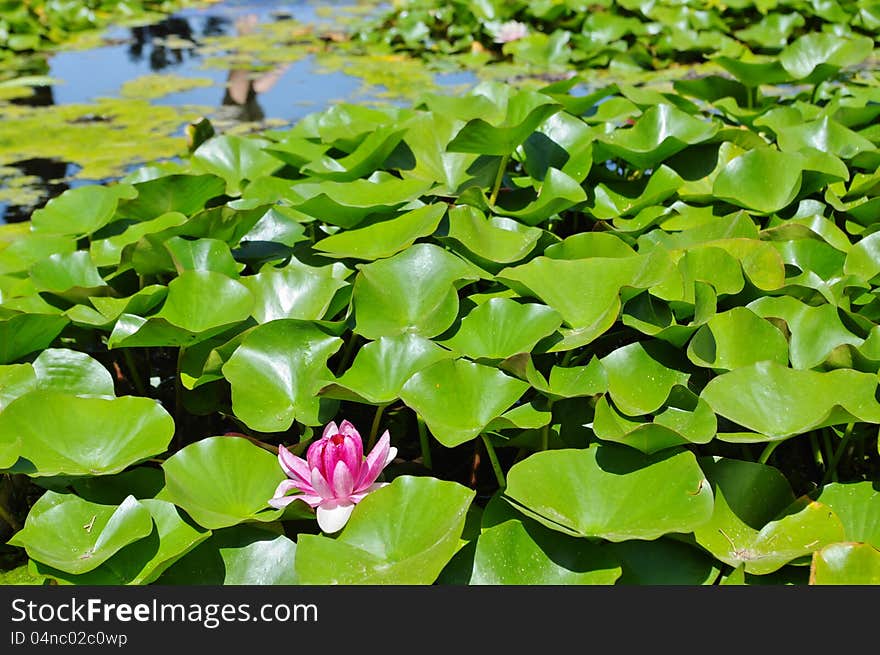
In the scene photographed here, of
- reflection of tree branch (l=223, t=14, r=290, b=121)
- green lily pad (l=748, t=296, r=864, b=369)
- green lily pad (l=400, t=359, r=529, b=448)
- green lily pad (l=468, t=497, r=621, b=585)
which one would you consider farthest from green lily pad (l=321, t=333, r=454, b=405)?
reflection of tree branch (l=223, t=14, r=290, b=121)

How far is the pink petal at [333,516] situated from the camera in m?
1.17

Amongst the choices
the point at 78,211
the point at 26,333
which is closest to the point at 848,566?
the point at 26,333

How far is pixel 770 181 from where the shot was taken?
179 centimetres

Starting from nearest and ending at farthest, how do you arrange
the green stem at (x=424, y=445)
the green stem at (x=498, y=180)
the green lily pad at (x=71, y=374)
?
the green stem at (x=424, y=445) → the green lily pad at (x=71, y=374) → the green stem at (x=498, y=180)

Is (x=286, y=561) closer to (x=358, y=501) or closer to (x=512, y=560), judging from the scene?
(x=358, y=501)

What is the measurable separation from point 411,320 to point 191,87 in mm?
3762

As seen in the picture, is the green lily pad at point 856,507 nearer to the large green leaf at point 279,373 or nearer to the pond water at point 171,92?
the large green leaf at point 279,373

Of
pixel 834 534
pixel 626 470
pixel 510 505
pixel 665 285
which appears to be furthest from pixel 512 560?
pixel 665 285

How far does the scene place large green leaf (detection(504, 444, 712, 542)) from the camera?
110 centimetres

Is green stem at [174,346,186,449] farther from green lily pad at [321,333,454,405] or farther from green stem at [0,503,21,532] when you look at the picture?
green lily pad at [321,333,454,405]

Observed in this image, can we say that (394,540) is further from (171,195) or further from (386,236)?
(171,195)

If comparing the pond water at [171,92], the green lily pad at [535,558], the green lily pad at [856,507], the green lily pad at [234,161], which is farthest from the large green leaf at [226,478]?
the pond water at [171,92]

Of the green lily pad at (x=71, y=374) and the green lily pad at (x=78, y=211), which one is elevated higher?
the green lily pad at (x=78, y=211)

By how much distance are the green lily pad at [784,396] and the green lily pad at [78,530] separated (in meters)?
0.77
